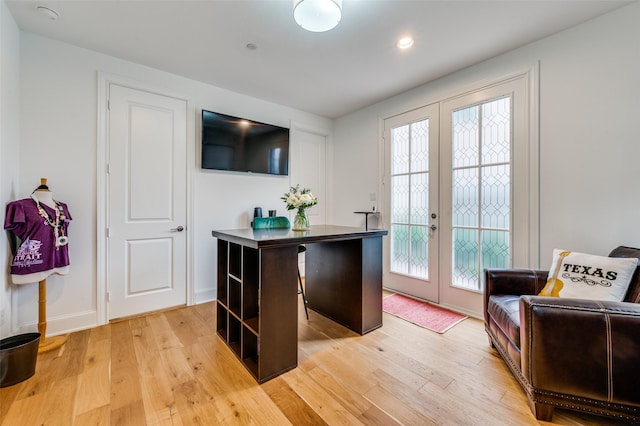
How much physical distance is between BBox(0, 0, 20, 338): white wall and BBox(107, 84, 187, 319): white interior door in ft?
2.03

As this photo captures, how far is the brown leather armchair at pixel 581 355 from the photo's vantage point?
128 centimetres

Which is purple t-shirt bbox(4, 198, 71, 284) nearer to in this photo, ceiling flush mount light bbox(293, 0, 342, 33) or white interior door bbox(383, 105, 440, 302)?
ceiling flush mount light bbox(293, 0, 342, 33)

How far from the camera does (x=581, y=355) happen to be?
4.40 feet

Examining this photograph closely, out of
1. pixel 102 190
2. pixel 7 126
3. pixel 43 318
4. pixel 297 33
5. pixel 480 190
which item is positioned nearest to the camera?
pixel 7 126

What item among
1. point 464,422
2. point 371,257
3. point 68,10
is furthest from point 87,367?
point 68,10

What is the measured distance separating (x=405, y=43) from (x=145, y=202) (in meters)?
3.10


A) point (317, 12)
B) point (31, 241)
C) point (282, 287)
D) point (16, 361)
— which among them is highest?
point (317, 12)

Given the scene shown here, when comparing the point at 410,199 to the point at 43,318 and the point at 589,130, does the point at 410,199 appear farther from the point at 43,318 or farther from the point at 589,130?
the point at 43,318

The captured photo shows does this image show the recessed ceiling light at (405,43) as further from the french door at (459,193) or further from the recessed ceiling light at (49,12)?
the recessed ceiling light at (49,12)

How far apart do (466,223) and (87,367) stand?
11.9 ft

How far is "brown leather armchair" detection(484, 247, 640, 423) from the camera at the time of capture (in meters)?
1.28

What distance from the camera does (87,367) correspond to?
190 centimetres

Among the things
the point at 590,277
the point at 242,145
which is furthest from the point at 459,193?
the point at 242,145

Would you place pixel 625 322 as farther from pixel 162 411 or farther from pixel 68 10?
pixel 68 10
